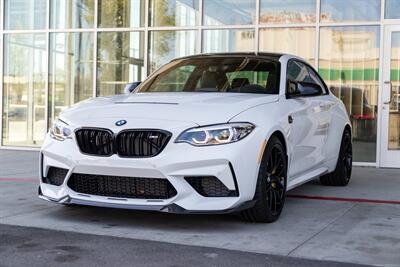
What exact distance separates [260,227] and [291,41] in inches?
249

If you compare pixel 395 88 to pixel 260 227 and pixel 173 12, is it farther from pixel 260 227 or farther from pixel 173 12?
pixel 260 227

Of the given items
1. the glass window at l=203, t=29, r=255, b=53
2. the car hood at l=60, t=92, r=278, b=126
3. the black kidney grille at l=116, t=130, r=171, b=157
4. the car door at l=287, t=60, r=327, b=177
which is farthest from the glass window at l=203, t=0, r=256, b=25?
the black kidney grille at l=116, t=130, r=171, b=157

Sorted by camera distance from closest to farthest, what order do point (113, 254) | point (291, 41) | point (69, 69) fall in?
point (113, 254) < point (291, 41) < point (69, 69)

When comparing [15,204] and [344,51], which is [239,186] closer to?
[15,204]

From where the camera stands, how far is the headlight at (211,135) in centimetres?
464

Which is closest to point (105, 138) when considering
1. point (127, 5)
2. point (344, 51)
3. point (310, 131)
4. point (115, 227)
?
point (115, 227)

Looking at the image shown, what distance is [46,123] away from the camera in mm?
12719

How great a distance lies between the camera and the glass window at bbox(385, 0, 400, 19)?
1007cm

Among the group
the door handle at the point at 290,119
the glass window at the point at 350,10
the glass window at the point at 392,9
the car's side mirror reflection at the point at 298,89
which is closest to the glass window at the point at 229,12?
the glass window at the point at 350,10

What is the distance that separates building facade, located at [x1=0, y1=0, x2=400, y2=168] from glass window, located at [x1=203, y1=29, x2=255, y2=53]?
2 cm

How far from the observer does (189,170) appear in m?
4.59

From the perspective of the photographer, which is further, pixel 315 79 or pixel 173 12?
pixel 173 12

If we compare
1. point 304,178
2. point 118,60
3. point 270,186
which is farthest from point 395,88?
point 270,186

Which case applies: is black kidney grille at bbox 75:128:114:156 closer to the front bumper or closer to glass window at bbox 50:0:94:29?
the front bumper
